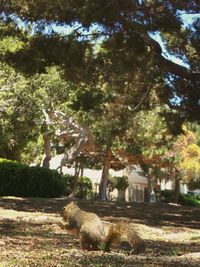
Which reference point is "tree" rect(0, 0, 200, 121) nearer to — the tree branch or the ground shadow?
the tree branch

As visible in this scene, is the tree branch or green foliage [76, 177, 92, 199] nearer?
the tree branch

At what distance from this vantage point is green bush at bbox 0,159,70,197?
2384 centimetres

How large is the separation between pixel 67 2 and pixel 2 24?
2496mm

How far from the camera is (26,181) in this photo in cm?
2433

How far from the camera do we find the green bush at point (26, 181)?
2384 centimetres

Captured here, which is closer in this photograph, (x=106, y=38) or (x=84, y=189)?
(x=106, y=38)

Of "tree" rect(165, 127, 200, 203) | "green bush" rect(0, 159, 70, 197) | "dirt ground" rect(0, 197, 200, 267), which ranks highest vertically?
"tree" rect(165, 127, 200, 203)

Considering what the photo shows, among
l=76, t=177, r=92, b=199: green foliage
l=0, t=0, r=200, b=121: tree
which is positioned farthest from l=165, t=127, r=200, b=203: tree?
l=0, t=0, r=200, b=121: tree

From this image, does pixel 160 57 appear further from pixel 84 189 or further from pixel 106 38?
pixel 84 189

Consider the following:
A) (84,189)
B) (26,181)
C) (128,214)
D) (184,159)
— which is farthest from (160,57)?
(184,159)

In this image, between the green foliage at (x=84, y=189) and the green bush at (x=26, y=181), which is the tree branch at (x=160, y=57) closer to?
the green bush at (x=26, y=181)

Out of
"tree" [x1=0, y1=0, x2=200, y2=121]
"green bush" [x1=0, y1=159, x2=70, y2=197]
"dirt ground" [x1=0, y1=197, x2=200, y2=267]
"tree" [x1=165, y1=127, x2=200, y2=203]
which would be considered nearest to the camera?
"dirt ground" [x1=0, y1=197, x2=200, y2=267]

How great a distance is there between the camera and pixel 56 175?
25.5 metres

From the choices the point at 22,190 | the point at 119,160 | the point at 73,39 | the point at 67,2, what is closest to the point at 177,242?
the point at 67,2
